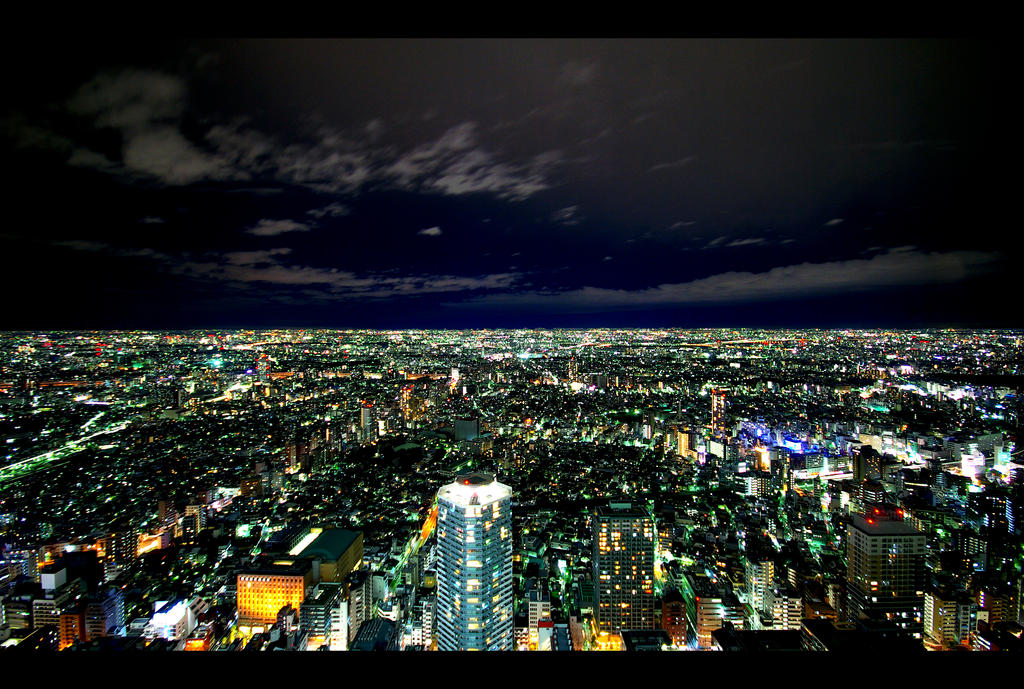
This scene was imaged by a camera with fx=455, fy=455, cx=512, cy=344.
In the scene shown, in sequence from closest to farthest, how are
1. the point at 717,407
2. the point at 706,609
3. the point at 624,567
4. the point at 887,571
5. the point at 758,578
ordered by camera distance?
the point at 706,609 → the point at 887,571 → the point at 758,578 → the point at 624,567 → the point at 717,407

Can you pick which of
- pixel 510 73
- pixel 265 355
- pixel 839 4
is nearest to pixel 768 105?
pixel 510 73

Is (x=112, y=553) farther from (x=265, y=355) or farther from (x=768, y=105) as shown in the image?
(x=768, y=105)

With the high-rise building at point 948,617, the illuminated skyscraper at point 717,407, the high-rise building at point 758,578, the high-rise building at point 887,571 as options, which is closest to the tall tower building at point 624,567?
the high-rise building at point 758,578

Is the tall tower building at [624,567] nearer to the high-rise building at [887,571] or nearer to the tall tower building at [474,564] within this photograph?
the tall tower building at [474,564]

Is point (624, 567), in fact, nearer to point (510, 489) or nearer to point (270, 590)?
point (510, 489)

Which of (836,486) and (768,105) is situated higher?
(768,105)

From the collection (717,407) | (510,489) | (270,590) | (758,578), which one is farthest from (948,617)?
(270,590)
